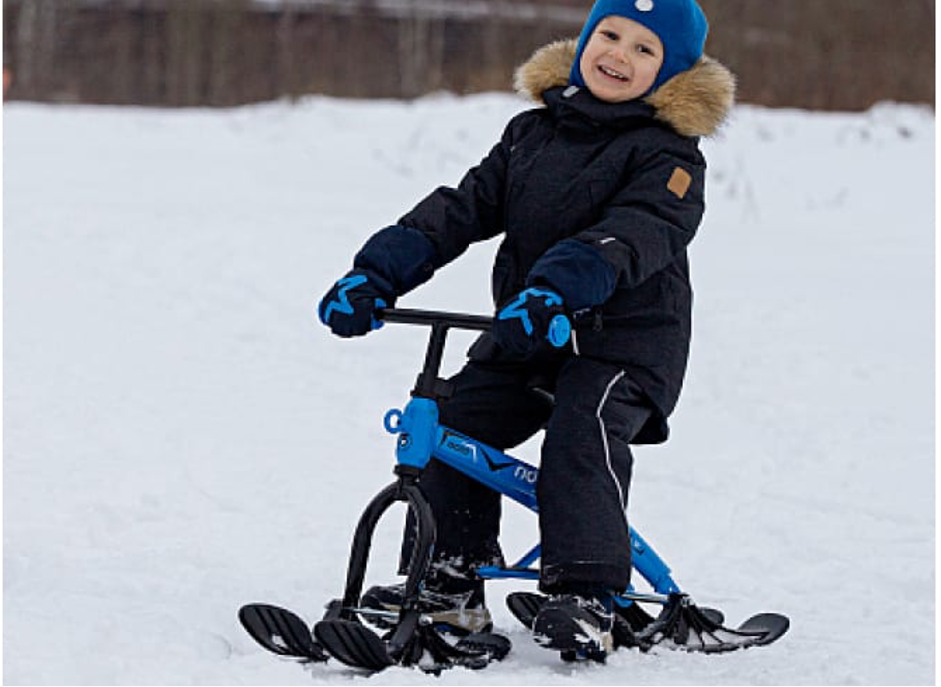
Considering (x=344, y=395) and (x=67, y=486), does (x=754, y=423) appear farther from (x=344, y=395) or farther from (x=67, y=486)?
(x=67, y=486)

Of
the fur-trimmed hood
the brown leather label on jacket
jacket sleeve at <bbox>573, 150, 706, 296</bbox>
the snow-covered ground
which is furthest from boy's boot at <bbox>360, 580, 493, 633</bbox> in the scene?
the fur-trimmed hood

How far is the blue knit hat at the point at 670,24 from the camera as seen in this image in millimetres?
3641

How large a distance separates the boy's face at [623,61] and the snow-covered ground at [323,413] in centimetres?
128

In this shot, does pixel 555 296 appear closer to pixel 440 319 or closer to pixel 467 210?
pixel 440 319

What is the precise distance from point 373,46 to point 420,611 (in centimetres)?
2100

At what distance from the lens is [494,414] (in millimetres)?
3656

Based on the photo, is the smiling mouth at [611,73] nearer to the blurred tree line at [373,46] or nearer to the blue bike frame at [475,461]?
the blue bike frame at [475,461]

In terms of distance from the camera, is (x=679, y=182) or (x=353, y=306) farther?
(x=679, y=182)

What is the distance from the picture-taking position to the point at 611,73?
143 inches

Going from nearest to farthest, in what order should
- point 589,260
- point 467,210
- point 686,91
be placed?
1. point 589,260
2. point 686,91
3. point 467,210

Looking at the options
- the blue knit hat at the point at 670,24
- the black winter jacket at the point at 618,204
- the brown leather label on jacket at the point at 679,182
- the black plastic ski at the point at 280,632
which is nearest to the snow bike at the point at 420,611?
the black plastic ski at the point at 280,632

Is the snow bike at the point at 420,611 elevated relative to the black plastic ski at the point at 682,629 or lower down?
elevated

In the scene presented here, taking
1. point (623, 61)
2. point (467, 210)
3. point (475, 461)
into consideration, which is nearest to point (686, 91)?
point (623, 61)

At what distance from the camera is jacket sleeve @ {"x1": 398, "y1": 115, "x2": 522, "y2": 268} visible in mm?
3680
